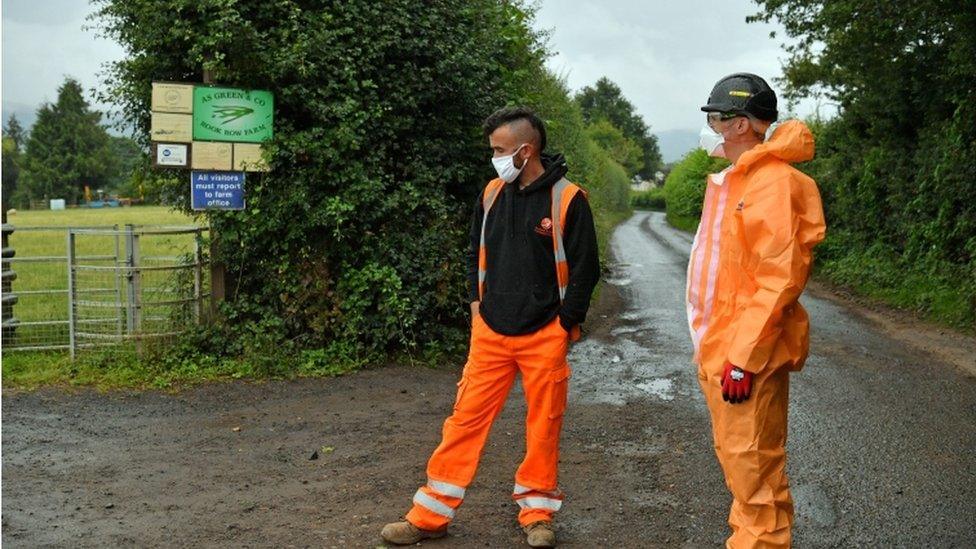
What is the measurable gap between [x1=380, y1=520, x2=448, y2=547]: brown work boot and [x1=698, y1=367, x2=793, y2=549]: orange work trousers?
1.65m

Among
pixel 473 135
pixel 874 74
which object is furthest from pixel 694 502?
pixel 874 74

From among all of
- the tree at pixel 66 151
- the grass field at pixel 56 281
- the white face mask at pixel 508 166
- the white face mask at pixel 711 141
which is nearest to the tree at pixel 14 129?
the tree at pixel 66 151

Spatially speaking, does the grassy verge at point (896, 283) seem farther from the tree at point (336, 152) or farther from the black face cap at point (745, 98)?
the black face cap at point (745, 98)

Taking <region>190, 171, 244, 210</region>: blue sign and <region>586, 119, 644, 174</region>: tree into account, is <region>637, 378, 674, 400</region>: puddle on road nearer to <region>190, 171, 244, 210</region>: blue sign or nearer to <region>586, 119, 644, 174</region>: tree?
<region>190, 171, 244, 210</region>: blue sign

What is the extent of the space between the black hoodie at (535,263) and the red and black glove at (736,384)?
1.13 metres

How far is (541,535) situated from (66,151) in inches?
3939

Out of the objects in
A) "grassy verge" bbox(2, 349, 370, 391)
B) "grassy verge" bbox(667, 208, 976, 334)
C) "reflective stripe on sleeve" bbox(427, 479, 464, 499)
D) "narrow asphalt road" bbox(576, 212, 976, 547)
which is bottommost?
"grassy verge" bbox(2, 349, 370, 391)

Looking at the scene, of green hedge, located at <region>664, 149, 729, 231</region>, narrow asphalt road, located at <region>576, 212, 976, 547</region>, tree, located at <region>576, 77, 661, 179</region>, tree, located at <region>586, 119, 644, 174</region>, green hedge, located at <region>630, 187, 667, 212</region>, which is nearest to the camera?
narrow asphalt road, located at <region>576, 212, 976, 547</region>

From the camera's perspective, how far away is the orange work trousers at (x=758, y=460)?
392 centimetres

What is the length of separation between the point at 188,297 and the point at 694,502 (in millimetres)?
6025

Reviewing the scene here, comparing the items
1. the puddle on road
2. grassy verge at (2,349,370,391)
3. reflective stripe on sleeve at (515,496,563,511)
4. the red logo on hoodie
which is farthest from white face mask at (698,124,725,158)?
grassy verge at (2,349,370,391)

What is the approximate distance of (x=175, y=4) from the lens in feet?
30.1

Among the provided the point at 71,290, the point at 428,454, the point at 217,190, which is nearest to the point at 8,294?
the point at 71,290

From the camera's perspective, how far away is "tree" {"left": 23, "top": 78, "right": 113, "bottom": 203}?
94.0m
